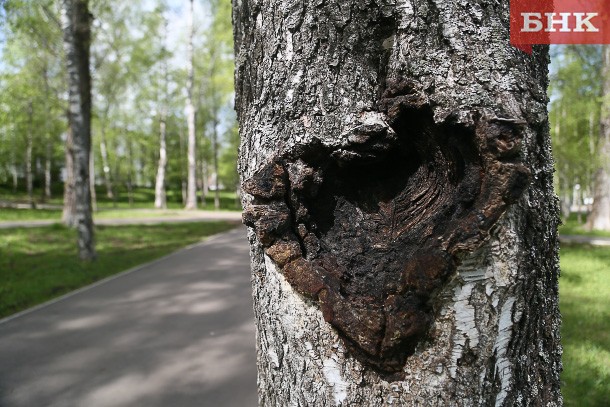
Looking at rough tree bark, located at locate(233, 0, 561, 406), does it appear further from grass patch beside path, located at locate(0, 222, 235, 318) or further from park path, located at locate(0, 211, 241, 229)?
park path, located at locate(0, 211, 241, 229)

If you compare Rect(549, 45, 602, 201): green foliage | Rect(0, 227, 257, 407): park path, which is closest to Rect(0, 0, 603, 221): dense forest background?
Rect(549, 45, 602, 201): green foliage

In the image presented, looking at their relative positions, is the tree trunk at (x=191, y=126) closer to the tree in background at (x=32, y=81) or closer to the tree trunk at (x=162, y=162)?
the tree trunk at (x=162, y=162)

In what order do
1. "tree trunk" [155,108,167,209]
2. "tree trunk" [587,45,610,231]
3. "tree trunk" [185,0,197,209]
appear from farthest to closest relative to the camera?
1. "tree trunk" [155,108,167,209]
2. "tree trunk" [185,0,197,209]
3. "tree trunk" [587,45,610,231]

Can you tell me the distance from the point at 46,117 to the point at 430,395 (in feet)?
111

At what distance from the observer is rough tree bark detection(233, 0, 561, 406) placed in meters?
1.18

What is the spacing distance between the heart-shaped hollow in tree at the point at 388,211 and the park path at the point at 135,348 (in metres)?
3.12

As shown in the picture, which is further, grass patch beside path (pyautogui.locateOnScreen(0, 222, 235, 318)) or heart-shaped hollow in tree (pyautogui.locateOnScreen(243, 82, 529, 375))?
grass patch beside path (pyautogui.locateOnScreen(0, 222, 235, 318))

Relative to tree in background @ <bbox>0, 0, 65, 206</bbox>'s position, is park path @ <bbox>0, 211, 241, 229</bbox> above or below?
below

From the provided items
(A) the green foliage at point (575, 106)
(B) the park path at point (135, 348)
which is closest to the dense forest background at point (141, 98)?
(A) the green foliage at point (575, 106)

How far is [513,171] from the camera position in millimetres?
1124

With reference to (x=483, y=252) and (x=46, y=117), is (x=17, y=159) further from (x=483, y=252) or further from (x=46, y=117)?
(x=483, y=252)

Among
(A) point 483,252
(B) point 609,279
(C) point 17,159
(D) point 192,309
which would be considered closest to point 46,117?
(C) point 17,159

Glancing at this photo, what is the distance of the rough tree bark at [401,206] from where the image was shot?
118 cm

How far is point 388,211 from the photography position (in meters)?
1.44
